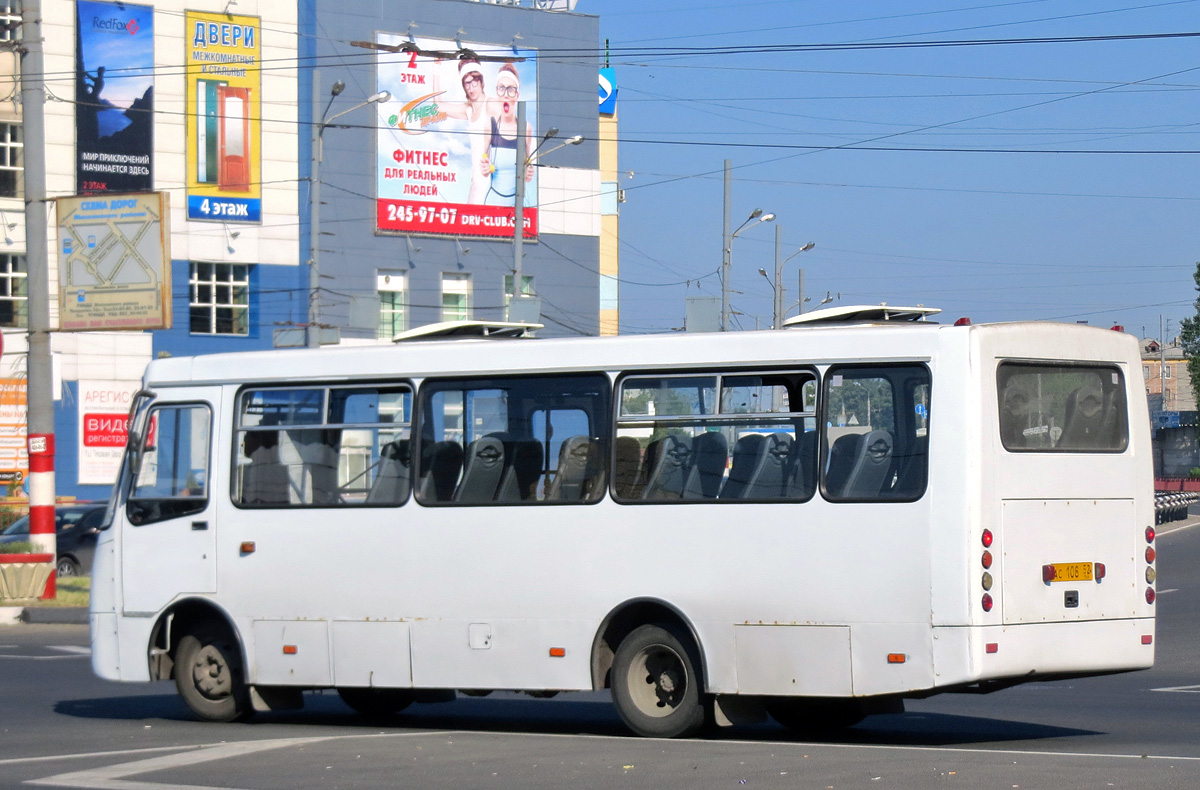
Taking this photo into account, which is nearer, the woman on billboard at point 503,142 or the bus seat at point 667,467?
the bus seat at point 667,467

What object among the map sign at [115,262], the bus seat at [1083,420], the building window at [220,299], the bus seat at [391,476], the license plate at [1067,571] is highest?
the building window at [220,299]

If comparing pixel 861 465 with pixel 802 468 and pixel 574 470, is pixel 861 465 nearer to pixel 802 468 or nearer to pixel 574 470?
pixel 802 468

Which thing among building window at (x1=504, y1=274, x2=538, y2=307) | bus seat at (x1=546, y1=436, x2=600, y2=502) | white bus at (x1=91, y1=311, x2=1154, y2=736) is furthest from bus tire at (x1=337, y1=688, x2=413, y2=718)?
building window at (x1=504, y1=274, x2=538, y2=307)

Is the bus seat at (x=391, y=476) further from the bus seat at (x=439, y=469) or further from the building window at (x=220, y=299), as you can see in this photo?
the building window at (x=220, y=299)

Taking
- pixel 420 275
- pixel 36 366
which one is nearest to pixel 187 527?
pixel 36 366

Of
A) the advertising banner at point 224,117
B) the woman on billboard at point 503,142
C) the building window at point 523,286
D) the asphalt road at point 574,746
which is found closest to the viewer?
the asphalt road at point 574,746

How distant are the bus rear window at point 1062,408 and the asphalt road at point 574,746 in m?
1.90

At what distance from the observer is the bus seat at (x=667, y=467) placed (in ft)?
36.0

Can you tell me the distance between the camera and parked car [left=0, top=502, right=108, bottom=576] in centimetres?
3206

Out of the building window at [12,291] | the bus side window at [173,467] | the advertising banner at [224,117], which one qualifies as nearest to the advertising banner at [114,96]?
the advertising banner at [224,117]

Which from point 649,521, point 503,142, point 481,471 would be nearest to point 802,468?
point 649,521

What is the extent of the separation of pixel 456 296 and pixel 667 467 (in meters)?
47.2

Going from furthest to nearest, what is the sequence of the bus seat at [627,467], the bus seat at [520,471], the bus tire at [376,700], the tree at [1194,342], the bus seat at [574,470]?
the tree at [1194,342]
the bus tire at [376,700]
the bus seat at [520,471]
the bus seat at [574,470]
the bus seat at [627,467]

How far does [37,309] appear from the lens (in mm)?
26172
